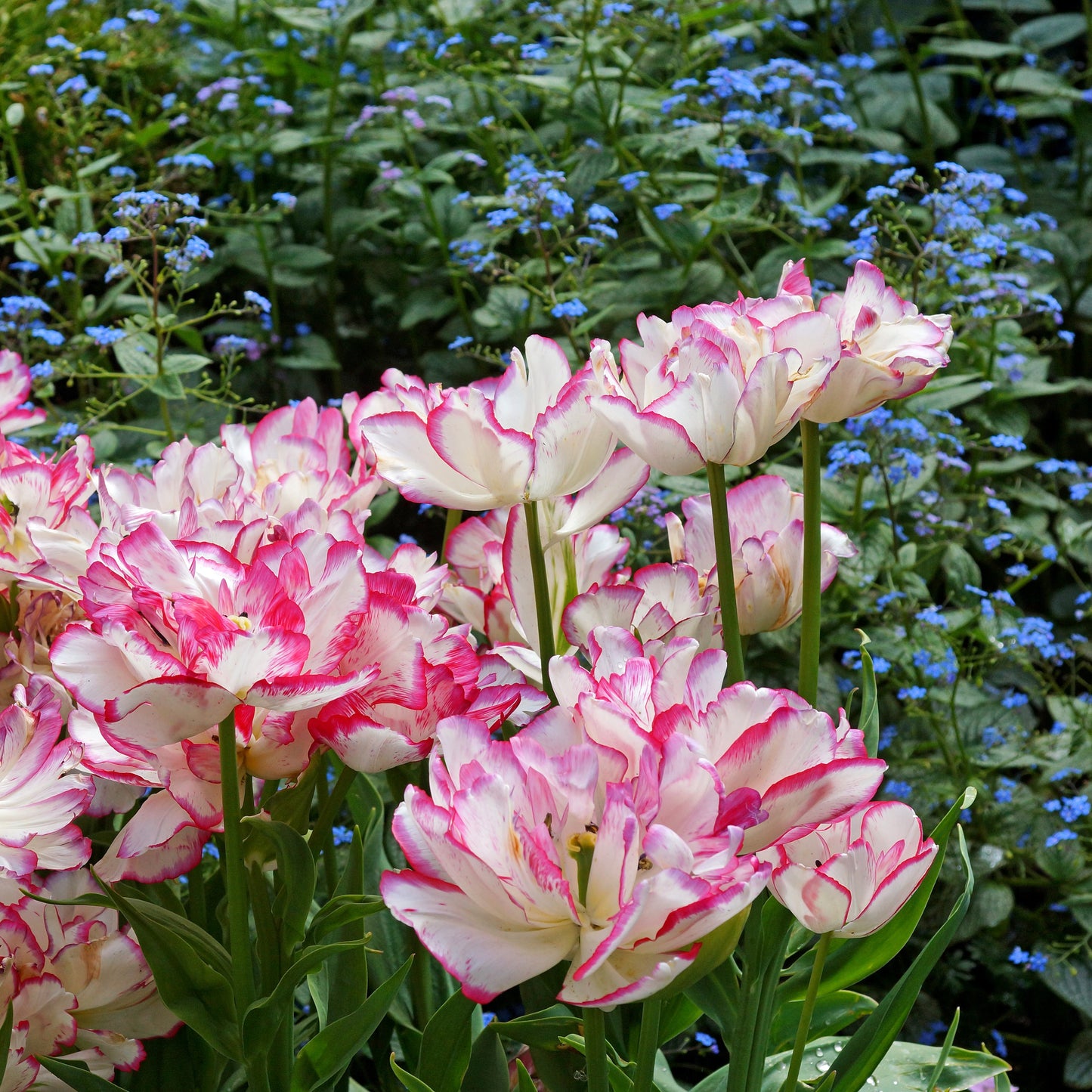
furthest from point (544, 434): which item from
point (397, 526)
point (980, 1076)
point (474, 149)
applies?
point (474, 149)

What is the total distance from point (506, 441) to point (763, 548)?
0.13 meters

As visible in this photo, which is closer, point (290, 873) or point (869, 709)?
point (290, 873)

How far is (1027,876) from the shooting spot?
1.51 m

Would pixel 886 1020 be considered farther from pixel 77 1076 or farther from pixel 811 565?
pixel 77 1076

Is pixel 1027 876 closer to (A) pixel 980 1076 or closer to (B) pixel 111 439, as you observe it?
(A) pixel 980 1076

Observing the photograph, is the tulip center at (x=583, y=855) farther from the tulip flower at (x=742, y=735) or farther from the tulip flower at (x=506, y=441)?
the tulip flower at (x=506, y=441)

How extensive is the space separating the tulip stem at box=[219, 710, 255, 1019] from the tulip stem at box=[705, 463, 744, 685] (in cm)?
20

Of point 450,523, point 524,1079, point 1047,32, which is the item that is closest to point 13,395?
point 450,523

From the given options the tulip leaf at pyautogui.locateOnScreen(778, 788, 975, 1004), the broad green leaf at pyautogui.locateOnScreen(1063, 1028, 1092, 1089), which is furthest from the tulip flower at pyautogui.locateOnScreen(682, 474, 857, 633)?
the broad green leaf at pyautogui.locateOnScreen(1063, 1028, 1092, 1089)

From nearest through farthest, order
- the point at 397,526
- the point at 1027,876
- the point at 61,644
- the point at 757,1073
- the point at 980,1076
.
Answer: the point at 61,644, the point at 757,1073, the point at 980,1076, the point at 1027,876, the point at 397,526

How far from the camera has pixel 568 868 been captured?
0.40 meters

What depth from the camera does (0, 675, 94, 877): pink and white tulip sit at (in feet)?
1.64

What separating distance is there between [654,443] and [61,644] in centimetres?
23

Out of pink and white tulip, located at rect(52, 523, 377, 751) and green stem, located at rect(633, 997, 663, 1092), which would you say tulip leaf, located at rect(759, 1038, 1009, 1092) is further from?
pink and white tulip, located at rect(52, 523, 377, 751)
